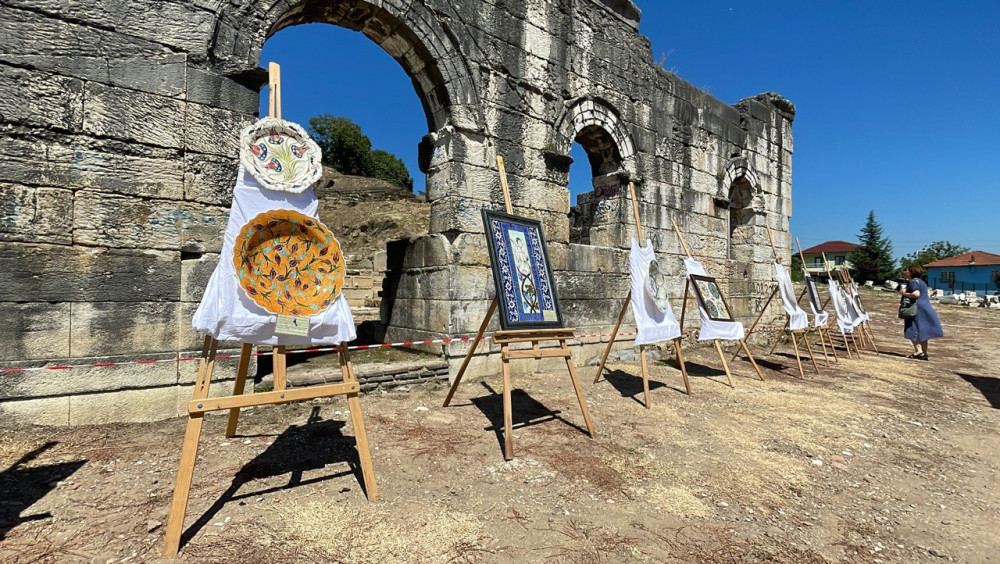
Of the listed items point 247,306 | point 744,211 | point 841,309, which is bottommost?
point 841,309

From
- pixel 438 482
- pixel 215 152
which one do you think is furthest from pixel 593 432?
pixel 215 152

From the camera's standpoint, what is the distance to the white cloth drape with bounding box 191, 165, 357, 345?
2.12 meters

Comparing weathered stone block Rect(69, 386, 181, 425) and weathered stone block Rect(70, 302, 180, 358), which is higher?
weathered stone block Rect(70, 302, 180, 358)

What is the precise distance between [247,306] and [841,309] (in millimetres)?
9636

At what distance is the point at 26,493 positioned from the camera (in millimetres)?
2303

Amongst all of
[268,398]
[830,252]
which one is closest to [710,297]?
[268,398]

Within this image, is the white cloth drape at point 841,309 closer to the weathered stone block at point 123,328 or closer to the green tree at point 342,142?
the weathered stone block at point 123,328

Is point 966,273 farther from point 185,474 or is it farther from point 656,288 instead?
point 185,474

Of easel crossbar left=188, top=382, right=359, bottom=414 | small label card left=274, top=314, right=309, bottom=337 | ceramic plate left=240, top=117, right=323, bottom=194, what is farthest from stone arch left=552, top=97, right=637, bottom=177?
easel crossbar left=188, top=382, right=359, bottom=414

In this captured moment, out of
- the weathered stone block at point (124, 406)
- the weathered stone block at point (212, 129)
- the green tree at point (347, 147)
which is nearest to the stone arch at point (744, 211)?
the weathered stone block at point (212, 129)

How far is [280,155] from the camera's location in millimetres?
2416

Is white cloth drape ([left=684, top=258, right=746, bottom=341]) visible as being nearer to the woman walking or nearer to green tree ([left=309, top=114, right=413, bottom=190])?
the woman walking

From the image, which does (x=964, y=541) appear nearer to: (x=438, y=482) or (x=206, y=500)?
(x=438, y=482)

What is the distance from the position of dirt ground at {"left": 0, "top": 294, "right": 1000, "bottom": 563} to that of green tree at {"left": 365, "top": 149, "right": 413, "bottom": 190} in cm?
3020
